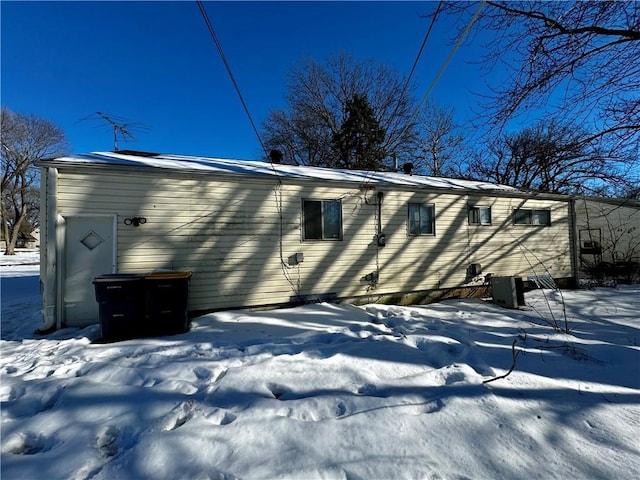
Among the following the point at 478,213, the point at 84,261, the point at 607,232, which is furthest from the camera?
the point at 607,232

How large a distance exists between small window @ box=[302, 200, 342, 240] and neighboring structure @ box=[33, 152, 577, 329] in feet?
0.08

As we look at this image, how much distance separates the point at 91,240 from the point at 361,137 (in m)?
16.6

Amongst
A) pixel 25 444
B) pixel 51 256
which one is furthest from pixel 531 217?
pixel 51 256

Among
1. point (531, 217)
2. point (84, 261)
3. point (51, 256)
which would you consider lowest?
point (84, 261)

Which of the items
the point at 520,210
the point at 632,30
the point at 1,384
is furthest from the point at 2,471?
the point at 520,210

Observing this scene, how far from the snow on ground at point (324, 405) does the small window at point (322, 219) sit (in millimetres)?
2892

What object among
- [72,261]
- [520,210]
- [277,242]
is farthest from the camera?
[520,210]

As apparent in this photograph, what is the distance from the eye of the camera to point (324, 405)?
8.05 ft

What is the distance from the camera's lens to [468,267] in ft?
27.8

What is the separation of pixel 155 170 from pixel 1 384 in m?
3.98

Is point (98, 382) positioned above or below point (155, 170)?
below

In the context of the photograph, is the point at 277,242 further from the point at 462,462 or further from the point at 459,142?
the point at 459,142

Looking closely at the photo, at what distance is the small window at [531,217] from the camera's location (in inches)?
367

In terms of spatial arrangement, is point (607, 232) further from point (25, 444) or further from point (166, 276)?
point (25, 444)
